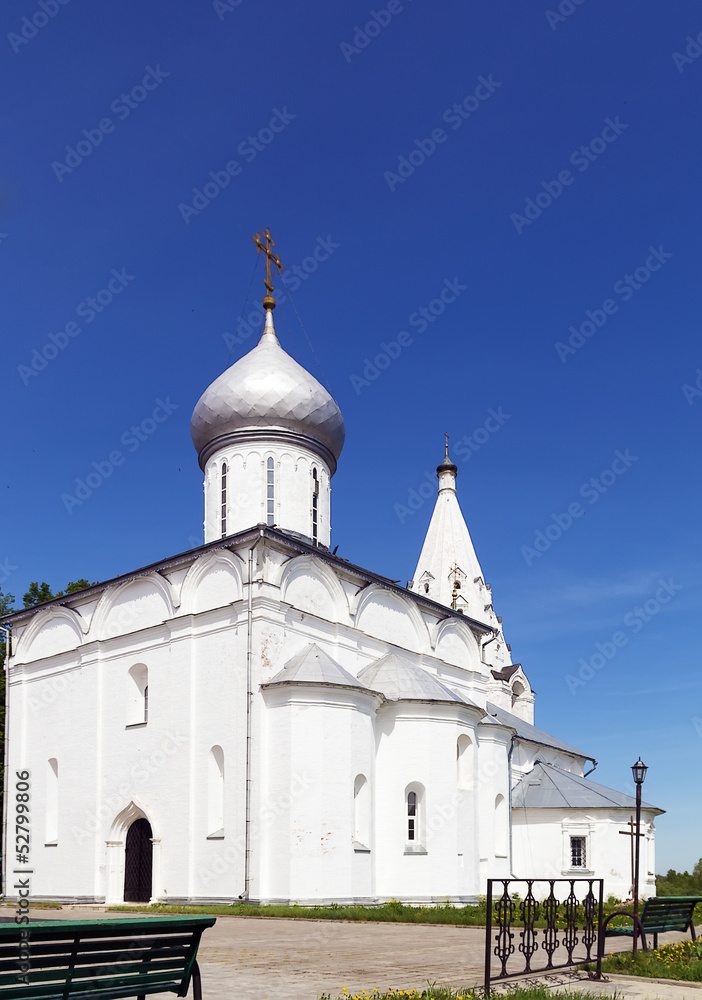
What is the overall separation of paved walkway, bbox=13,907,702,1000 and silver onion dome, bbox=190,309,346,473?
11.6 metres

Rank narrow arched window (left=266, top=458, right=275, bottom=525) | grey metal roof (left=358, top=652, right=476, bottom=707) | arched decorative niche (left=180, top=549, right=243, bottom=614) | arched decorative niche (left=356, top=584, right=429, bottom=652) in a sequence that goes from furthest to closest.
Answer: narrow arched window (left=266, top=458, right=275, bottom=525) < arched decorative niche (left=356, top=584, right=429, bottom=652) < grey metal roof (left=358, top=652, right=476, bottom=707) < arched decorative niche (left=180, top=549, right=243, bottom=614)

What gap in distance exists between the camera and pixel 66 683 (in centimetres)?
2133

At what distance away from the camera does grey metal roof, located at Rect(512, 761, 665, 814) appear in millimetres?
25156

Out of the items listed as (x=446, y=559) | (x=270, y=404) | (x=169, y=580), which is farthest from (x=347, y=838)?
(x=446, y=559)

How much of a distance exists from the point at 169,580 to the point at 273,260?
902 cm

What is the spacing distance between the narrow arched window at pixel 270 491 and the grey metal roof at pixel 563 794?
1095 cm

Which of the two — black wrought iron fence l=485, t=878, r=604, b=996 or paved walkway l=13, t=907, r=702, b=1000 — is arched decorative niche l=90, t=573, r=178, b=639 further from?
black wrought iron fence l=485, t=878, r=604, b=996

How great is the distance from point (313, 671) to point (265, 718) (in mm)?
1216

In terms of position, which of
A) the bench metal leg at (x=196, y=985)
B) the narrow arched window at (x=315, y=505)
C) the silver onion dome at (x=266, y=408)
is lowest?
the bench metal leg at (x=196, y=985)

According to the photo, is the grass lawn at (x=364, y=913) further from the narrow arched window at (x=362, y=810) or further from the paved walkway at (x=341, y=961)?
the narrow arched window at (x=362, y=810)

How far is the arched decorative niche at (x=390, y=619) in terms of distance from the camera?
20.7 m

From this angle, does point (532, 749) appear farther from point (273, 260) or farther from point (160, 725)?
point (273, 260)

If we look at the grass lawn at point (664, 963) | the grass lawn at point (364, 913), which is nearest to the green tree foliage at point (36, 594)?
the grass lawn at point (364, 913)

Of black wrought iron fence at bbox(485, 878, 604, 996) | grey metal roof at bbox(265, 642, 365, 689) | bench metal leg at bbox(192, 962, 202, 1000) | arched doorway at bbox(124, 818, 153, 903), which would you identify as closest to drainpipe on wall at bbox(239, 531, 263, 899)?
grey metal roof at bbox(265, 642, 365, 689)
